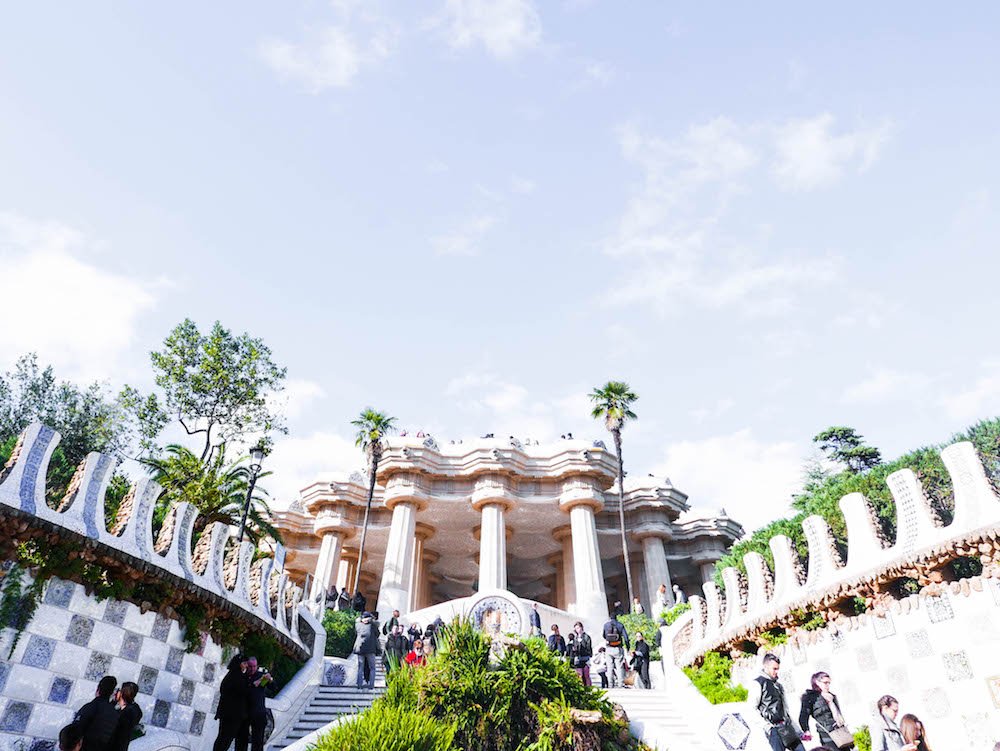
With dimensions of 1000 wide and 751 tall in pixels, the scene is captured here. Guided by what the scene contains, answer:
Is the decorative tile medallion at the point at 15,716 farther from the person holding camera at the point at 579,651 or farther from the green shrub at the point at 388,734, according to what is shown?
the person holding camera at the point at 579,651

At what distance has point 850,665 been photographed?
421 inches

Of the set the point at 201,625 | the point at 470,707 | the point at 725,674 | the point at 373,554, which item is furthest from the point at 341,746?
the point at 373,554

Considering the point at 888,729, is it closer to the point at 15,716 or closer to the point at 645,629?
the point at 15,716

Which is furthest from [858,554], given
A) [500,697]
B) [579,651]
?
[579,651]

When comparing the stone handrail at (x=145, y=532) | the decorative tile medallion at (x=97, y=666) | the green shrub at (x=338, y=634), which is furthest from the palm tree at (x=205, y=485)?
the decorative tile medallion at (x=97, y=666)

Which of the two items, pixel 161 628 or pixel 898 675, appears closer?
pixel 898 675

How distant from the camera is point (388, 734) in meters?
7.74

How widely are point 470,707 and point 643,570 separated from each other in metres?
32.1

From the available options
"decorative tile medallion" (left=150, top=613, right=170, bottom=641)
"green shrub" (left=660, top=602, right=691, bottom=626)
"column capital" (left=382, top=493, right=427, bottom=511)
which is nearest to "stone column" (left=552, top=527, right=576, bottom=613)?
"column capital" (left=382, top=493, right=427, bottom=511)

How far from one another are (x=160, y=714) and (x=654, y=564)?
104ft

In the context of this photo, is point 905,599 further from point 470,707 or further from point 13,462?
point 13,462

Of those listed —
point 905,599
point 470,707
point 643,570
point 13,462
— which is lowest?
point 470,707

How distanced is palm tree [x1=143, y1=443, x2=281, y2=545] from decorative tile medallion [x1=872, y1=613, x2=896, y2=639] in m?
18.0

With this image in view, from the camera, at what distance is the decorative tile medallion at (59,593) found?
798 cm
